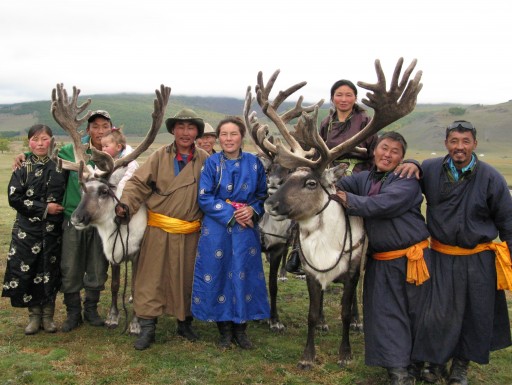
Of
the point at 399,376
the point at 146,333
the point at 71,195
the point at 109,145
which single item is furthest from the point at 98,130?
the point at 399,376

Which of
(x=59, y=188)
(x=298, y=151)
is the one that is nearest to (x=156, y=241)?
(x=59, y=188)

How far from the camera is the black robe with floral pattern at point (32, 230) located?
18.2 ft

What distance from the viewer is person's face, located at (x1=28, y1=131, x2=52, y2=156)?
5.57m

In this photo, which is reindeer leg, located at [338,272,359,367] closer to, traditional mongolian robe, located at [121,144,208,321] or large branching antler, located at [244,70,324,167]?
large branching antler, located at [244,70,324,167]

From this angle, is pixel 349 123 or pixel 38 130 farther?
pixel 349 123

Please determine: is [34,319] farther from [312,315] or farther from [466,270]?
[466,270]

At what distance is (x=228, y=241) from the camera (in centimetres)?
535

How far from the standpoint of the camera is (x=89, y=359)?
5129mm

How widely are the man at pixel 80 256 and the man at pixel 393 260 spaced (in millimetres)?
3240

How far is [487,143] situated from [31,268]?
104 metres

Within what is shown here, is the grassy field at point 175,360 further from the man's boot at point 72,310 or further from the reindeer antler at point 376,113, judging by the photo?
the reindeer antler at point 376,113

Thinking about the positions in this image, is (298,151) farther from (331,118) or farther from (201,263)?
(201,263)

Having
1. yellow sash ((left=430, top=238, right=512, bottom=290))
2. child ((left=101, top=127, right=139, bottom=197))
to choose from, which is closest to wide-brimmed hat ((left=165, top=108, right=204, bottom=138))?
child ((left=101, top=127, right=139, bottom=197))

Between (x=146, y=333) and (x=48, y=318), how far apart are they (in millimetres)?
1373
